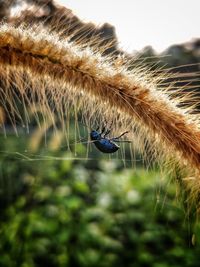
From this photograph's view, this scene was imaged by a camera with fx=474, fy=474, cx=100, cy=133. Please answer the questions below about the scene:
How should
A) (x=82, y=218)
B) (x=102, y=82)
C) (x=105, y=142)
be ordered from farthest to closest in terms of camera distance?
(x=82, y=218), (x=105, y=142), (x=102, y=82)

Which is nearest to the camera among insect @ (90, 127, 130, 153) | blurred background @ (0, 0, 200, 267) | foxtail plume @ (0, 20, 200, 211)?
foxtail plume @ (0, 20, 200, 211)

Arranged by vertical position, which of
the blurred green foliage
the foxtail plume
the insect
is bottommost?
the blurred green foliage

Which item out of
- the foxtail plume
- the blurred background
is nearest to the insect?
the foxtail plume

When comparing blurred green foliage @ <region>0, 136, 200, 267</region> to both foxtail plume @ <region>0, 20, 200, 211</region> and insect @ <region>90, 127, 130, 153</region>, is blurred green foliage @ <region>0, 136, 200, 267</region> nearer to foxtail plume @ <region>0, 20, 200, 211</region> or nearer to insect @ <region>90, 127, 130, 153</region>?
insect @ <region>90, 127, 130, 153</region>

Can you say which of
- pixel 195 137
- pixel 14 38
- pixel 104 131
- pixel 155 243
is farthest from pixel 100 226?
pixel 14 38

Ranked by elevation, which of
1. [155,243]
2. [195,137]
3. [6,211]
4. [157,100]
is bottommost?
[155,243]

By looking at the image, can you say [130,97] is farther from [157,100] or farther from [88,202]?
[88,202]

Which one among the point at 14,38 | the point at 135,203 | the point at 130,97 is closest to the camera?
the point at 14,38

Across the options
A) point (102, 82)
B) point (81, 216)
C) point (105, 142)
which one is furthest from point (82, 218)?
point (102, 82)

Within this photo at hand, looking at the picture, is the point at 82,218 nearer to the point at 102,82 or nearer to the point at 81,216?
the point at 81,216
